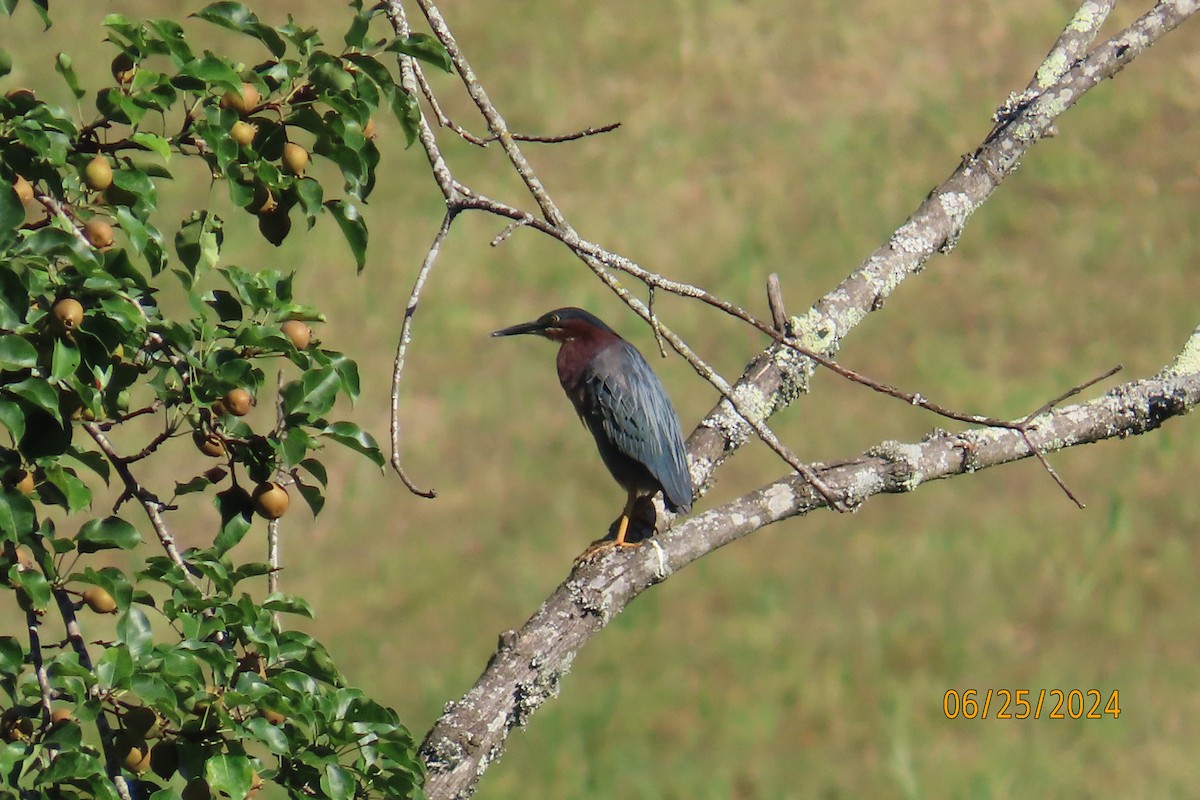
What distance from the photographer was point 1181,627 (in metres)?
7.23

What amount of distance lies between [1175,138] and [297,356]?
908 centimetres

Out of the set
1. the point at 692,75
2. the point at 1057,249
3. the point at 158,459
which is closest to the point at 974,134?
the point at 1057,249

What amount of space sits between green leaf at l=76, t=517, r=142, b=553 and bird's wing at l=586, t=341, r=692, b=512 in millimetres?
1850

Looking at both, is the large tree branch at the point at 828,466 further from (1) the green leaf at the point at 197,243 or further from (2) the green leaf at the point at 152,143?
(2) the green leaf at the point at 152,143

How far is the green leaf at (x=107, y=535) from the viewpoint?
6.95 ft

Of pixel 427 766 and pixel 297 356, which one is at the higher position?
pixel 297 356

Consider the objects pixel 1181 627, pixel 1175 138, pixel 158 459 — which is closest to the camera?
pixel 1181 627

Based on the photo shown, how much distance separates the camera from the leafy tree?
1.91 meters

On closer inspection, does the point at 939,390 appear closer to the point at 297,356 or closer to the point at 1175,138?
the point at 1175,138

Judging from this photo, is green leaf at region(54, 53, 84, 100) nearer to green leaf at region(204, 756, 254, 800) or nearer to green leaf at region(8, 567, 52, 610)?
green leaf at region(8, 567, 52, 610)

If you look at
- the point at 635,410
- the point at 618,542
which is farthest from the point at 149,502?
the point at 635,410
